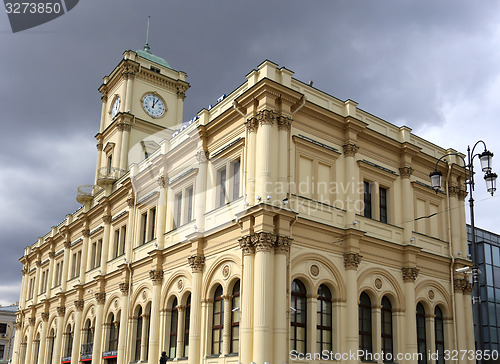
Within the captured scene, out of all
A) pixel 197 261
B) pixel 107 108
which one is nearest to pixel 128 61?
pixel 107 108

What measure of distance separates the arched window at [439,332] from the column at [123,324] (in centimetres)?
1661

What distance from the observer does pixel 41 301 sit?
1854 inches

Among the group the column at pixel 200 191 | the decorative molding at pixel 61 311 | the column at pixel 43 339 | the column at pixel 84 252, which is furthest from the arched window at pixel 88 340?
the column at pixel 200 191

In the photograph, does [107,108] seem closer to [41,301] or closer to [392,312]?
[41,301]

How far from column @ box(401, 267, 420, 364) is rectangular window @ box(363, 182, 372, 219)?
3.21 metres

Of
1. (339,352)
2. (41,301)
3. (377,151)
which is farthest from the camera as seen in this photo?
(41,301)

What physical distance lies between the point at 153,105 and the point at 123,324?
19.0 metres

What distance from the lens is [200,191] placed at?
2794 cm

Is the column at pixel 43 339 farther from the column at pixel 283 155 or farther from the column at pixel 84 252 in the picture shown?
the column at pixel 283 155

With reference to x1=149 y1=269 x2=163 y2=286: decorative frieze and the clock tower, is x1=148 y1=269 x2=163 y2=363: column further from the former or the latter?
the clock tower

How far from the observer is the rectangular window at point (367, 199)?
2763 cm

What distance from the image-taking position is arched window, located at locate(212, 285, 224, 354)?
2492 centimetres

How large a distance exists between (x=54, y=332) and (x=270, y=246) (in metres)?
28.5

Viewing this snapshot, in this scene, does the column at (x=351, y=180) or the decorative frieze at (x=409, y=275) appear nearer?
the column at (x=351, y=180)
